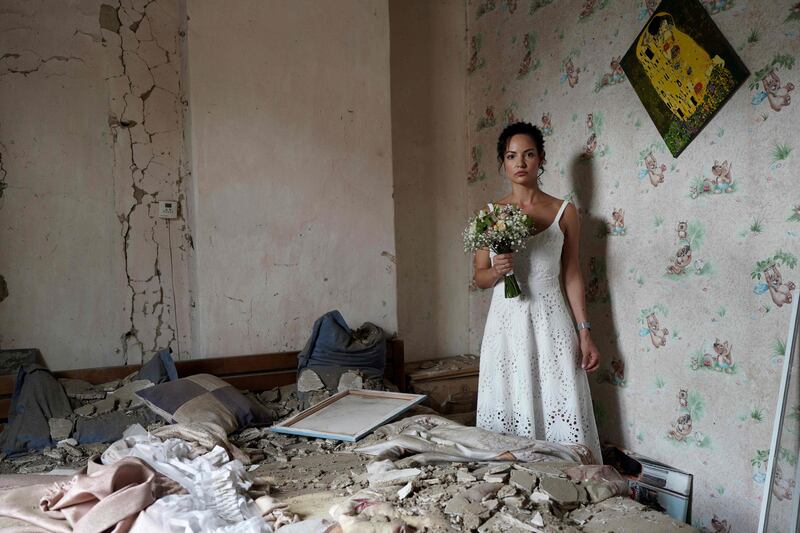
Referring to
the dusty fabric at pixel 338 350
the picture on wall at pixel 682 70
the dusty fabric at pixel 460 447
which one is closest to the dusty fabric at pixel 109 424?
the dusty fabric at pixel 338 350

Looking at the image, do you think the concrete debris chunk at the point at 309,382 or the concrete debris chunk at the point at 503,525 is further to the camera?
the concrete debris chunk at the point at 309,382

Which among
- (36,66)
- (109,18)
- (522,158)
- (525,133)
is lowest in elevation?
(522,158)

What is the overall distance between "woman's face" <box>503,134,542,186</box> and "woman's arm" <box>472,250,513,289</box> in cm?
37

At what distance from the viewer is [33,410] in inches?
105

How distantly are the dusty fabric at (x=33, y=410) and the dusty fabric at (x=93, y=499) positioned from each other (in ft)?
2.72

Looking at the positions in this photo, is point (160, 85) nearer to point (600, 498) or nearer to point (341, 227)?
point (341, 227)

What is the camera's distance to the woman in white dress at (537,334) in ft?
8.52

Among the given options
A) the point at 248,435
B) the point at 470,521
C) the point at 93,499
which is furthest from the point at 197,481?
the point at 470,521

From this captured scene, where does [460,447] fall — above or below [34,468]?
above

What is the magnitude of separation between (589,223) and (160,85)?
7.80 feet

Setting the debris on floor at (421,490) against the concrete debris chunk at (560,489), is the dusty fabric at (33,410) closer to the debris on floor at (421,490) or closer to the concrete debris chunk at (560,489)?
the debris on floor at (421,490)

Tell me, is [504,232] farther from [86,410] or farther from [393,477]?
[86,410]

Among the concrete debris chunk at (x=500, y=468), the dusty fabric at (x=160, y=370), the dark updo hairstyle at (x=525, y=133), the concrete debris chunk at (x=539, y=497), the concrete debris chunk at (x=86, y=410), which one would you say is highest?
the dark updo hairstyle at (x=525, y=133)

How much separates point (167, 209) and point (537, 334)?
81.2 inches
